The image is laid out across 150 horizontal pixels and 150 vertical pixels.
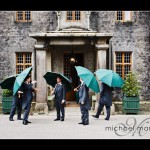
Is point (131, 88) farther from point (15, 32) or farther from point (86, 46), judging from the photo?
point (15, 32)

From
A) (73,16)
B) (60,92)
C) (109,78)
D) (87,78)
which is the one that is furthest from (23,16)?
(87,78)

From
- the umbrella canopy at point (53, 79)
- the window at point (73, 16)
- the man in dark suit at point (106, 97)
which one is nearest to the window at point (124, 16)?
the window at point (73, 16)

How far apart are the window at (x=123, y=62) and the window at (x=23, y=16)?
5365 mm

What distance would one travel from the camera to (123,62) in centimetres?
1962

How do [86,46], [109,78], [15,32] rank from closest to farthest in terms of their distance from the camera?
1. [109,78]
2. [86,46]
3. [15,32]

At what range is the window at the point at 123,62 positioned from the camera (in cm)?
1964

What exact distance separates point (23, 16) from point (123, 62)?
A: 6176 mm

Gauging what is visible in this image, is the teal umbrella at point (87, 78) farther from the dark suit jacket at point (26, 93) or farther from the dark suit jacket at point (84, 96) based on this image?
the dark suit jacket at point (26, 93)

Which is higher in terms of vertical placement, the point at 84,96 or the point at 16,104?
the point at 84,96

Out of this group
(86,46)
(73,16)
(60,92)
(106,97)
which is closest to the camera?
A: (60,92)

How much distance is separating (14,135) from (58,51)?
31.7 feet

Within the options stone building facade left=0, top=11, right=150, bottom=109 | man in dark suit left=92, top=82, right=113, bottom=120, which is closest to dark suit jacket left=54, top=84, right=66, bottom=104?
man in dark suit left=92, top=82, right=113, bottom=120

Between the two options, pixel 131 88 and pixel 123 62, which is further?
pixel 123 62
